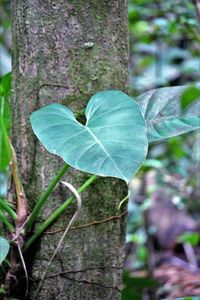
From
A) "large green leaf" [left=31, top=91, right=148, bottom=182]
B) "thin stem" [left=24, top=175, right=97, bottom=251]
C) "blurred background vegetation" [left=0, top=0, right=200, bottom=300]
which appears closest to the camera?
"large green leaf" [left=31, top=91, right=148, bottom=182]

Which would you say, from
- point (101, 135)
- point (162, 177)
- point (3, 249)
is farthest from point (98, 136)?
point (162, 177)

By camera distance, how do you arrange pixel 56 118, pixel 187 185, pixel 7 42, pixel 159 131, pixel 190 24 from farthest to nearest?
pixel 7 42 → pixel 187 185 → pixel 190 24 → pixel 159 131 → pixel 56 118

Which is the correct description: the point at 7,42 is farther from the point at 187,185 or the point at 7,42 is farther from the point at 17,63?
the point at 17,63

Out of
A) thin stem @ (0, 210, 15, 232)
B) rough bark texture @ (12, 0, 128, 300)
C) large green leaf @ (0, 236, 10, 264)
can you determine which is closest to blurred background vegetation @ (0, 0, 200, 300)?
rough bark texture @ (12, 0, 128, 300)

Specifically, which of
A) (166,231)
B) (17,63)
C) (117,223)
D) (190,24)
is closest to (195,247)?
(166,231)

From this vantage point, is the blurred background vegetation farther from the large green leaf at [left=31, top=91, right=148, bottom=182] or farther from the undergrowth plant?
the large green leaf at [left=31, top=91, right=148, bottom=182]

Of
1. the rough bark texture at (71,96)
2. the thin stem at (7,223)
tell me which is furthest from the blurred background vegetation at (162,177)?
the thin stem at (7,223)

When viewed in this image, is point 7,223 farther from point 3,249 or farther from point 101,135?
point 101,135
